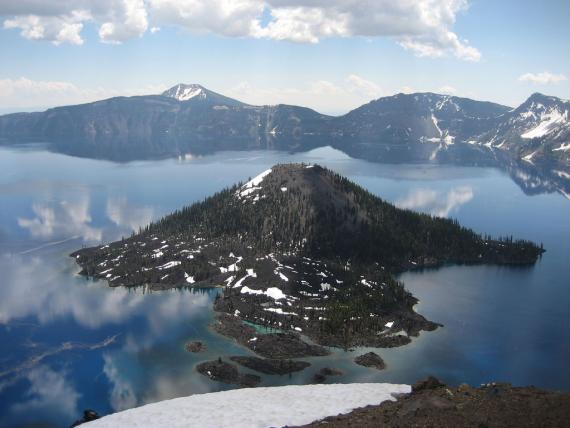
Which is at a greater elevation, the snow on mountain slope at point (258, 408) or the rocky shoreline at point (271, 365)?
the snow on mountain slope at point (258, 408)

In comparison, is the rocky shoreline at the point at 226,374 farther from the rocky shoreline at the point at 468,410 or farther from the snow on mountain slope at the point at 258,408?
the rocky shoreline at the point at 468,410

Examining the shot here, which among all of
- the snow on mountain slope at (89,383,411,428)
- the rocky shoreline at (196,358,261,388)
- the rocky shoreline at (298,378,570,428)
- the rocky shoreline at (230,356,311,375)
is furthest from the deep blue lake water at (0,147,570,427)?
the rocky shoreline at (298,378,570,428)

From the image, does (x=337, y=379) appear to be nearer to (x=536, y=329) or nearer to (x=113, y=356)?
(x=113, y=356)

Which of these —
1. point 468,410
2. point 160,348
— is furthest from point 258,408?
point 160,348

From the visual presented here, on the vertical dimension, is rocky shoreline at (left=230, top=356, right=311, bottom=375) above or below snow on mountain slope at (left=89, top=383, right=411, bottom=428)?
below

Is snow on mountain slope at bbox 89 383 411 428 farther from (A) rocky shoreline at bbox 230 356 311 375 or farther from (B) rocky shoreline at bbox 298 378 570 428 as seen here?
(A) rocky shoreline at bbox 230 356 311 375

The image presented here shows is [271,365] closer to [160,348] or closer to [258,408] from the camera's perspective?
[160,348]

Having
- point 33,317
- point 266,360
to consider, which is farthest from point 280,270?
point 33,317

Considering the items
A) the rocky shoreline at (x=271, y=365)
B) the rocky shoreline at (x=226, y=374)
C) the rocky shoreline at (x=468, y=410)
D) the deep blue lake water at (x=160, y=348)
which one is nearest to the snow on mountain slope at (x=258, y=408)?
the rocky shoreline at (x=468, y=410)

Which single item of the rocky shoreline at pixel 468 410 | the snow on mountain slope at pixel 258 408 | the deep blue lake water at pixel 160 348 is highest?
the rocky shoreline at pixel 468 410
